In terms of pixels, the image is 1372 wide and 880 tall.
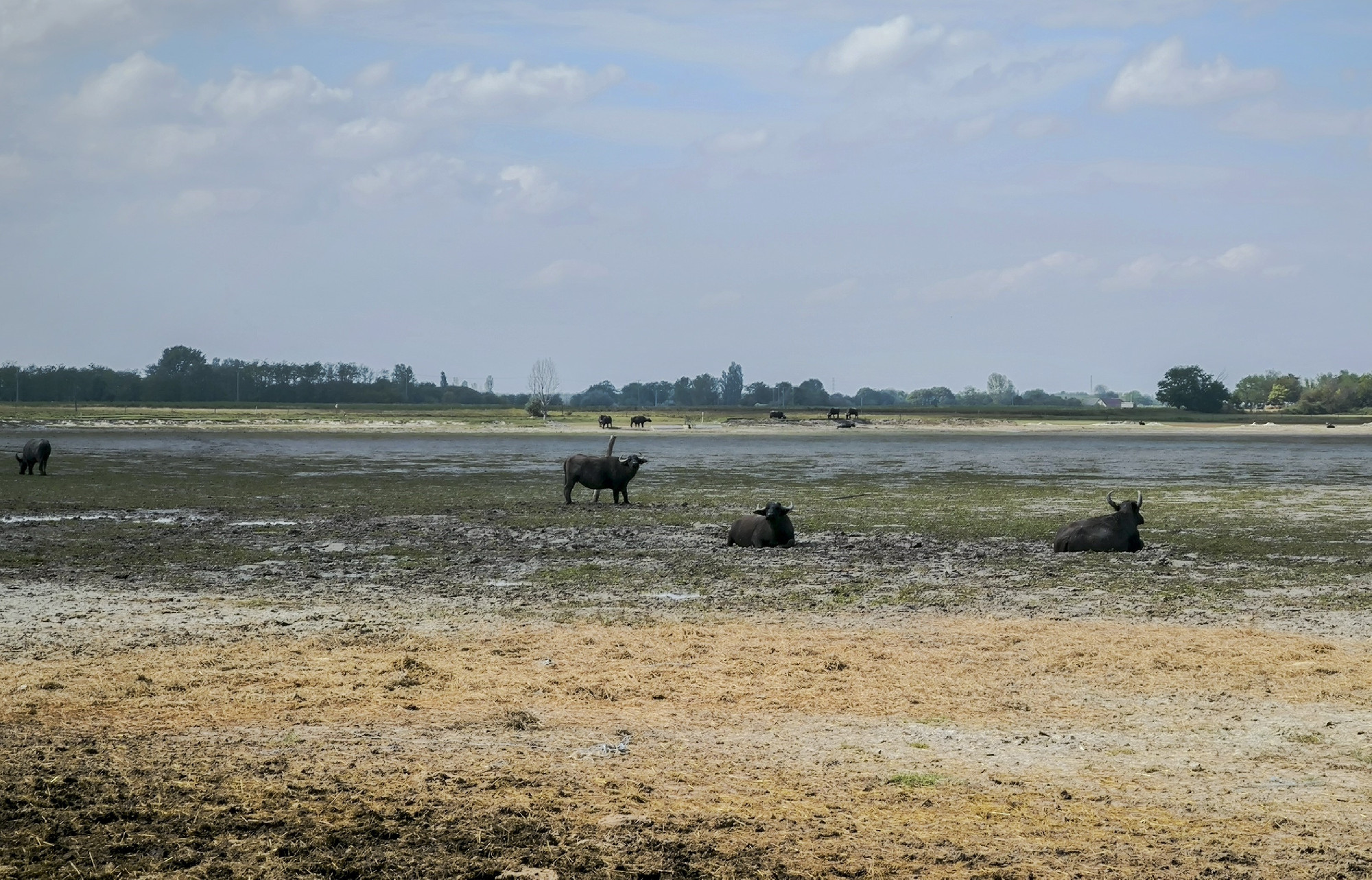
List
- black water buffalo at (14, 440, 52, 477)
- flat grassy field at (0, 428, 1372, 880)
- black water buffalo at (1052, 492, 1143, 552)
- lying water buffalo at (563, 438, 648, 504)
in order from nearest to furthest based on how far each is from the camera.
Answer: flat grassy field at (0, 428, 1372, 880) → black water buffalo at (1052, 492, 1143, 552) → lying water buffalo at (563, 438, 648, 504) → black water buffalo at (14, 440, 52, 477)

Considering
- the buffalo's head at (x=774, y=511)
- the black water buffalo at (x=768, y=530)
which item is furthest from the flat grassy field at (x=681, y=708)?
the buffalo's head at (x=774, y=511)

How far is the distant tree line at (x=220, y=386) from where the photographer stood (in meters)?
152

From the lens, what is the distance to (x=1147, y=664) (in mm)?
10359

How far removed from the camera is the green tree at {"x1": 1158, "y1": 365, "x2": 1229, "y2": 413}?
145250 millimetres

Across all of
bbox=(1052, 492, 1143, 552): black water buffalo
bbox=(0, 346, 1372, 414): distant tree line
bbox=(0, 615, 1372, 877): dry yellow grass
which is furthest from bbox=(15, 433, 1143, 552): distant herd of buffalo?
bbox=(0, 346, 1372, 414): distant tree line

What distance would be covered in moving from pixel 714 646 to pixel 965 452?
48360mm

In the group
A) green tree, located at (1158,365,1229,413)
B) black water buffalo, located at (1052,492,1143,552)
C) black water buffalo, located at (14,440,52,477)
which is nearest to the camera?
black water buffalo, located at (1052,492,1143,552)

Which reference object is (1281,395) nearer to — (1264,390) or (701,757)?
(1264,390)

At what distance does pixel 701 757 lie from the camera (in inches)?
302

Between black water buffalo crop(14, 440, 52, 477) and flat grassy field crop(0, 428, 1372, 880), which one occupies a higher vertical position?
black water buffalo crop(14, 440, 52, 477)

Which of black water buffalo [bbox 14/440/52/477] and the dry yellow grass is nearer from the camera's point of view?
the dry yellow grass

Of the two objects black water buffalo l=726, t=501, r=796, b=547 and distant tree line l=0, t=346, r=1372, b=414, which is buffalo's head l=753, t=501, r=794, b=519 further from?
distant tree line l=0, t=346, r=1372, b=414

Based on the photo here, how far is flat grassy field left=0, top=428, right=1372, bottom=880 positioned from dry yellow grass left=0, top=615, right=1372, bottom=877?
0.10 ft

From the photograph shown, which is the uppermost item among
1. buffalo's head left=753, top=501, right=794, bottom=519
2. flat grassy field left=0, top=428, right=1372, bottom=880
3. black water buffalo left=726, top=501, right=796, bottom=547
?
buffalo's head left=753, top=501, right=794, bottom=519
